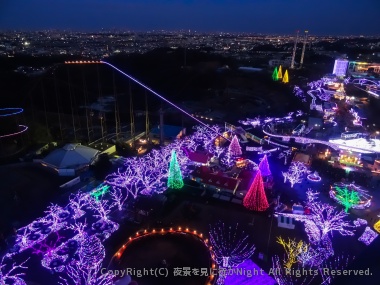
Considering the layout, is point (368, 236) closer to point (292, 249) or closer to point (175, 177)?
point (292, 249)

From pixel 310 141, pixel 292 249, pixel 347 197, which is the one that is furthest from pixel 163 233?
pixel 310 141

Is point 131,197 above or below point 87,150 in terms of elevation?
below

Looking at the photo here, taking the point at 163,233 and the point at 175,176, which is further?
the point at 175,176

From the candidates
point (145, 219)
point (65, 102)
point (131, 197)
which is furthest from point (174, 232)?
point (65, 102)

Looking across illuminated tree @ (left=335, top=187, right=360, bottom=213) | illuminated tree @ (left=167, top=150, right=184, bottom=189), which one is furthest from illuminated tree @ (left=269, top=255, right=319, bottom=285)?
illuminated tree @ (left=167, top=150, right=184, bottom=189)

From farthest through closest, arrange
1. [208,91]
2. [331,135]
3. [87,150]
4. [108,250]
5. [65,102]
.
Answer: [208,91] < [65,102] < [331,135] < [87,150] < [108,250]

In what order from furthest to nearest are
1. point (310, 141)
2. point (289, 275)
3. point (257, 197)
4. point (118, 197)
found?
1. point (310, 141)
2. point (118, 197)
3. point (257, 197)
4. point (289, 275)

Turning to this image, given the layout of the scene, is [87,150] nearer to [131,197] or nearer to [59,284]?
[131,197]
